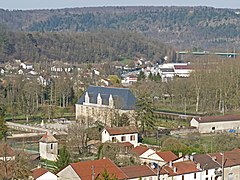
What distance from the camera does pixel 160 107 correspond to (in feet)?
147

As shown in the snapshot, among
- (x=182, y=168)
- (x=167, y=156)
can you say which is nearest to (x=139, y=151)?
(x=167, y=156)

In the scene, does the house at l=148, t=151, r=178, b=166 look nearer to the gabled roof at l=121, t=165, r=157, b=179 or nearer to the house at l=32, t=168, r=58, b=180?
the gabled roof at l=121, t=165, r=157, b=179

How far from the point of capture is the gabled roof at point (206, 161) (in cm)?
2248

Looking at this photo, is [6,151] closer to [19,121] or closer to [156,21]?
[19,121]

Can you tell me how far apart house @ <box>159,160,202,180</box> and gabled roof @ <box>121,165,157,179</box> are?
414 mm

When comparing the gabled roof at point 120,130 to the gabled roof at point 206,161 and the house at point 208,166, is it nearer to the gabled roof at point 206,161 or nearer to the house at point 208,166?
the gabled roof at point 206,161

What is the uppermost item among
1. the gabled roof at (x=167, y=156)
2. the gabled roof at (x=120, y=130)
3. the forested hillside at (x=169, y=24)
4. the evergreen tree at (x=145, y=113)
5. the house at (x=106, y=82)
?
the forested hillside at (x=169, y=24)

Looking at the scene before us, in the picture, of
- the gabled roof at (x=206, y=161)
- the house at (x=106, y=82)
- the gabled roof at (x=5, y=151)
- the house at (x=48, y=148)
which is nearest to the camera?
the gabled roof at (x=5, y=151)

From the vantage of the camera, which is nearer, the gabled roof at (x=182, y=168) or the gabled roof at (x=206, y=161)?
the gabled roof at (x=182, y=168)

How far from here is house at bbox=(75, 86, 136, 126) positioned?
118ft

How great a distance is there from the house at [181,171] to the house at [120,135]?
7678mm

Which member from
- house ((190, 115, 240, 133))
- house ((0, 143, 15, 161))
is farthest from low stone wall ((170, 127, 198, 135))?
house ((0, 143, 15, 161))

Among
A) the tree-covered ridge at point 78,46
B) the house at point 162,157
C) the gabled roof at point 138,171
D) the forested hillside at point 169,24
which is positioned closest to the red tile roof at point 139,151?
the house at point 162,157

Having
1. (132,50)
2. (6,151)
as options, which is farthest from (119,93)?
(132,50)
